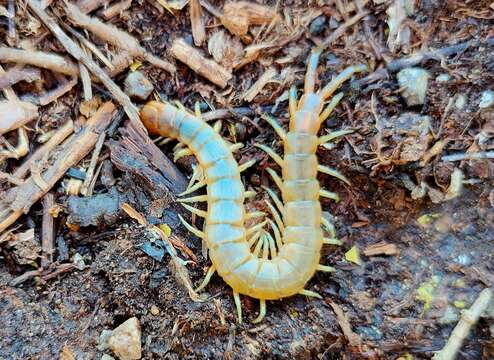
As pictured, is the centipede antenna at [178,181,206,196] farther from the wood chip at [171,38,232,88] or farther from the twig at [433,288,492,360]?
the twig at [433,288,492,360]

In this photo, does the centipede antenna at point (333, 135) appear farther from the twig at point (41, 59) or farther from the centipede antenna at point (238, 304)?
the twig at point (41, 59)

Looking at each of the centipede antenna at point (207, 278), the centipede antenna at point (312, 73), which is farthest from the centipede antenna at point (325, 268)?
the centipede antenna at point (312, 73)

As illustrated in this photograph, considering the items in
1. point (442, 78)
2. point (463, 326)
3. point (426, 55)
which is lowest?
point (463, 326)

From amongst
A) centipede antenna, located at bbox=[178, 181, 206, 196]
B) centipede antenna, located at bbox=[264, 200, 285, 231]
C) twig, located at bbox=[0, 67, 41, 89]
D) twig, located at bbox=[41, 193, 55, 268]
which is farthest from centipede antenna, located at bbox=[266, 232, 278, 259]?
twig, located at bbox=[0, 67, 41, 89]

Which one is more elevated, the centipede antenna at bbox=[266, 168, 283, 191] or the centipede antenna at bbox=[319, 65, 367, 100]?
the centipede antenna at bbox=[319, 65, 367, 100]

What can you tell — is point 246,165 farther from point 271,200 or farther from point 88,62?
point 88,62

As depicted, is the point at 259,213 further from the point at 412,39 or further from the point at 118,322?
the point at 412,39

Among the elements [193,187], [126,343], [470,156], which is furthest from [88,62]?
[470,156]
